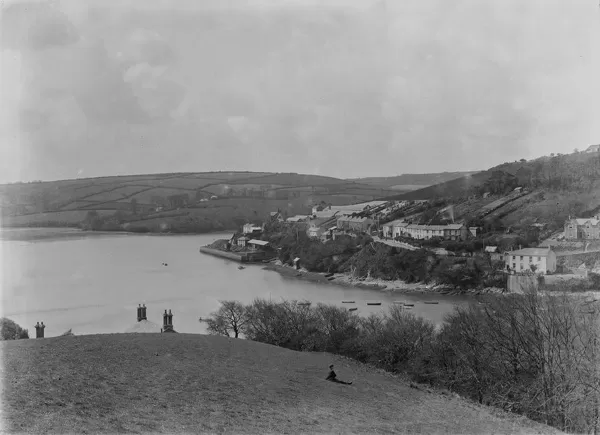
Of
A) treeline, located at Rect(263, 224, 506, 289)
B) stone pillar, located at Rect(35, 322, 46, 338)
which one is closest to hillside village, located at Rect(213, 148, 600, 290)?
treeline, located at Rect(263, 224, 506, 289)

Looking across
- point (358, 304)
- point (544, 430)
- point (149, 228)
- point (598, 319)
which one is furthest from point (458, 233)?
point (544, 430)

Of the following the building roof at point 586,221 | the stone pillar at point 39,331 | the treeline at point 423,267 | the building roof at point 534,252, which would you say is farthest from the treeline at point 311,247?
the stone pillar at point 39,331

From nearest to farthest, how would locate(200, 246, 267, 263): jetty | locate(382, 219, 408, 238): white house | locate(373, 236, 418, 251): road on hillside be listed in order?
1. locate(200, 246, 267, 263): jetty
2. locate(373, 236, 418, 251): road on hillside
3. locate(382, 219, 408, 238): white house

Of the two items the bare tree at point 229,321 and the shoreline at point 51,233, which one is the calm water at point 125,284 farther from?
the bare tree at point 229,321

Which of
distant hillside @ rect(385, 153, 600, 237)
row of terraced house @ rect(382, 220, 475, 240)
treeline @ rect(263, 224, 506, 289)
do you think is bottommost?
treeline @ rect(263, 224, 506, 289)

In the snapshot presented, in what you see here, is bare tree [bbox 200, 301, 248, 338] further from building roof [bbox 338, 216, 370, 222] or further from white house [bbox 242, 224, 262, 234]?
building roof [bbox 338, 216, 370, 222]

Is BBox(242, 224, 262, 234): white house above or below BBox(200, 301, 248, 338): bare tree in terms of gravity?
above

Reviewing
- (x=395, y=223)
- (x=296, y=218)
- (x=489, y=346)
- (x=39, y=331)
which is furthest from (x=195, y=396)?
(x=395, y=223)
